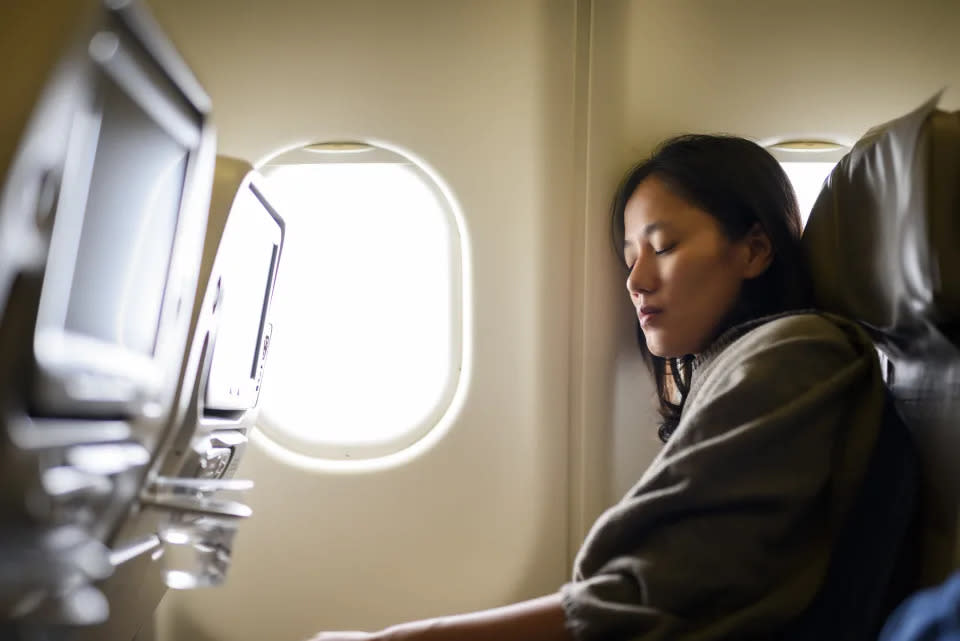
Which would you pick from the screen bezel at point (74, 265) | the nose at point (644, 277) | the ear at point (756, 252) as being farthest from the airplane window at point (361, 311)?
the screen bezel at point (74, 265)

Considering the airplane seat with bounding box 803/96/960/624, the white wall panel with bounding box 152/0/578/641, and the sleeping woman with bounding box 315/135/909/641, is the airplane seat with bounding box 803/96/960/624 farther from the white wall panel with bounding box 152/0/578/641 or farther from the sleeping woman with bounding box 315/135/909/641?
the white wall panel with bounding box 152/0/578/641

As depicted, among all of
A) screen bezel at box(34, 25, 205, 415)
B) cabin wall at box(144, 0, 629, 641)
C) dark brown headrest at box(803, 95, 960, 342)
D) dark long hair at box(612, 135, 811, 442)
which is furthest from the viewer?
cabin wall at box(144, 0, 629, 641)

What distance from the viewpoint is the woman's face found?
1271 mm

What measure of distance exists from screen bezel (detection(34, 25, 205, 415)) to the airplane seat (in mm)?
767

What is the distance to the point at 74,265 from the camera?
24.5 inches

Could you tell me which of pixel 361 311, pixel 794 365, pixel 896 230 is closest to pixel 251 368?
pixel 361 311

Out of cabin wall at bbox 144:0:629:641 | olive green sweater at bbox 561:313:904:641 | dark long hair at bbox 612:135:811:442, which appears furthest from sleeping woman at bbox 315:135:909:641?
cabin wall at bbox 144:0:629:641

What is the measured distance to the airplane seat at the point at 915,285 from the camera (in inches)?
32.8

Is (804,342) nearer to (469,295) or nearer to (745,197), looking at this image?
(745,197)

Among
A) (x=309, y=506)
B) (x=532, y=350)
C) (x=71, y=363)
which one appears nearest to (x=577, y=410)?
(x=532, y=350)

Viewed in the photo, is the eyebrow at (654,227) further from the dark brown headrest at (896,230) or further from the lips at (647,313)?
the dark brown headrest at (896,230)

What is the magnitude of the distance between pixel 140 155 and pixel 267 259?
1.81 ft

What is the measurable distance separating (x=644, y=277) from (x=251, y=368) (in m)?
0.65

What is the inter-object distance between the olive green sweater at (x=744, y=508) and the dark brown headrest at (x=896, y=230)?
0.33ft
